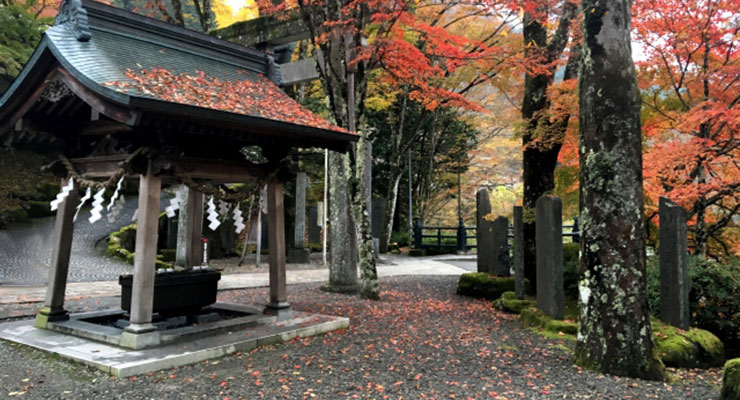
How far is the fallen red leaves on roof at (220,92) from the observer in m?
5.51

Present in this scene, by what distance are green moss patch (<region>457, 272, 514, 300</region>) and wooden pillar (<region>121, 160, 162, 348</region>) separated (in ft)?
24.3

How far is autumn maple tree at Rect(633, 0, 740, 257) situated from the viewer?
7.86 meters

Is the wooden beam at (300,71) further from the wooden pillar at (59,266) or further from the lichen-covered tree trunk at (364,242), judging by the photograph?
the wooden pillar at (59,266)

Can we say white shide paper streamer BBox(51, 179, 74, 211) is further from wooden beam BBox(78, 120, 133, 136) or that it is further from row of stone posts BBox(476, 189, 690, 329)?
row of stone posts BBox(476, 189, 690, 329)

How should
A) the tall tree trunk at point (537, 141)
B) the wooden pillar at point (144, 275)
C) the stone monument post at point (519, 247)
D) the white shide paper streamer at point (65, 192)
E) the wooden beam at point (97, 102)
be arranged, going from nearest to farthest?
1. the wooden beam at point (97, 102)
2. the wooden pillar at point (144, 275)
3. the white shide paper streamer at point (65, 192)
4. the stone monument post at point (519, 247)
5. the tall tree trunk at point (537, 141)

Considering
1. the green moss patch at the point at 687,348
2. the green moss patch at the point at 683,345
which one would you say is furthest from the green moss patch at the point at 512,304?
the green moss patch at the point at 687,348

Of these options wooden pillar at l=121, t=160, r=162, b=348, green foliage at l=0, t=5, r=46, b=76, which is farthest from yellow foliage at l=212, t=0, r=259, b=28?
wooden pillar at l=121, t=160, r=162, b=348

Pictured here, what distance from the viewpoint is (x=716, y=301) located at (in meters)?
7.51

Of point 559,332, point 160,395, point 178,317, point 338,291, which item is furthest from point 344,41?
point 160,395

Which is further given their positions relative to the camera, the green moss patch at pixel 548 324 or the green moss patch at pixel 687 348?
the green moss patch at pixel 548 324

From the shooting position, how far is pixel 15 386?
462 centimetres

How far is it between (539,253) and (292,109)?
4.76 m

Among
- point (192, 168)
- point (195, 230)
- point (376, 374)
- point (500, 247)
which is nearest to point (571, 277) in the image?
point (500, 247)

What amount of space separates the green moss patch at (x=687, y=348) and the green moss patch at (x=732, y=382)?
1793 mm
